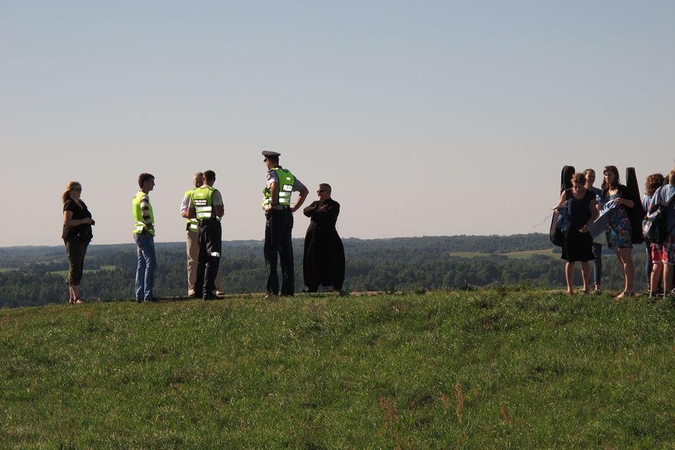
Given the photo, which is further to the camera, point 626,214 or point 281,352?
point 626,214

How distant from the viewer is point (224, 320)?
55.0ft

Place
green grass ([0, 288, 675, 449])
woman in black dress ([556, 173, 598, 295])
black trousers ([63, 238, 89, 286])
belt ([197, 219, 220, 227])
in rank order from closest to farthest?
green grass ([0, 288, 675, 449]), woman in black dress ([556, 173, 598, 295]), belt ([197, 219, 220, 227]), black trousers ([63, 238, 89, 286])

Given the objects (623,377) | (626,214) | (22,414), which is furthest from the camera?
(626,214)

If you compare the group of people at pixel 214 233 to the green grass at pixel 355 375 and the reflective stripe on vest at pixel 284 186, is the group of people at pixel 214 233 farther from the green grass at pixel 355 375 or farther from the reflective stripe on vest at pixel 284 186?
the green grass at pixel 355 375

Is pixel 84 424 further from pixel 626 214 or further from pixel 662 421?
pixel 626 214

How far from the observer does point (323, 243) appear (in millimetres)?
19516

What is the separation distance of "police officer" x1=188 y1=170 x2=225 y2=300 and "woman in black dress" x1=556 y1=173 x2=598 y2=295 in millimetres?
6627

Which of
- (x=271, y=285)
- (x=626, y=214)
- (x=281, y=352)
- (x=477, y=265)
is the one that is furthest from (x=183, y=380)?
(x=477, y=265)

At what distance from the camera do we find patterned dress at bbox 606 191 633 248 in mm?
15875

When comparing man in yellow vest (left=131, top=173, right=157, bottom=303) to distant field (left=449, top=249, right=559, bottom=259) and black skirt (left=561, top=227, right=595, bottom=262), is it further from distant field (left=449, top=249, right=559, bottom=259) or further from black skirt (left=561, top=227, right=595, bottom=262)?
distant field (left=449, top=249, right=559, bottom=259)

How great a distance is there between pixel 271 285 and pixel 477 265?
197ft

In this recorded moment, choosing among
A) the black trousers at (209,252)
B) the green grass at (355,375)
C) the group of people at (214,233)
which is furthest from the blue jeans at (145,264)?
the green grass at (355,375)

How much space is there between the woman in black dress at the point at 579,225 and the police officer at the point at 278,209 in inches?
203

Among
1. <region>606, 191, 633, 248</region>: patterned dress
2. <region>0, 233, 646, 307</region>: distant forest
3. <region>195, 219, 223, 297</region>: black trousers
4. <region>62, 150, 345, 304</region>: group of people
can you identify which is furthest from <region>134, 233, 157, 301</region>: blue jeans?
<region>606, 191, 633, 248</region>: patterned dress
